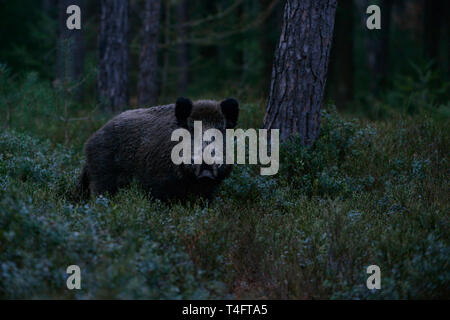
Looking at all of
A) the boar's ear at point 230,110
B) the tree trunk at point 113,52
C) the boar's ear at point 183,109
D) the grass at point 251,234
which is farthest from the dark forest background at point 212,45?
the boar's ear at point 183,109

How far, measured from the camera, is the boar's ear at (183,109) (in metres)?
6.12

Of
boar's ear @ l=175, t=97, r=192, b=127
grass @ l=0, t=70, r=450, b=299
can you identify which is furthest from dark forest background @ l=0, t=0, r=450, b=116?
boar's ear @ l=175, t=97, r=192, b=127

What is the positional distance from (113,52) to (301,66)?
5688 millimetres

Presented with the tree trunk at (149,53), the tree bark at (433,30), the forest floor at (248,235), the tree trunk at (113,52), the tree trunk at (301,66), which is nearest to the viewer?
the forest floor at (248,235)

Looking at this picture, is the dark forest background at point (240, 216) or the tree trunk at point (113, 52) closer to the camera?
the dark forest background at point (240, 216)

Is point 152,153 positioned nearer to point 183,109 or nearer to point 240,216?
point 183,109

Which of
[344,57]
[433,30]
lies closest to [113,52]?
[344,57]

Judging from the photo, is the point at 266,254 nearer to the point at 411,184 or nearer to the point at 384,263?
the point at 384,263

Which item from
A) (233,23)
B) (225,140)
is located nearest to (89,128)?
(225,140)

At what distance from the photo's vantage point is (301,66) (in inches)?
312

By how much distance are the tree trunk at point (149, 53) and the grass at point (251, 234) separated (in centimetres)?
537

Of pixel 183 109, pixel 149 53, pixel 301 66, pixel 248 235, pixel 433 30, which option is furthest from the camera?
pixel 433 30

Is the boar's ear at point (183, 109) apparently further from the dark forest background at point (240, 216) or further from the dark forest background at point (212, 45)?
the dark forest background at point (212, 45)
